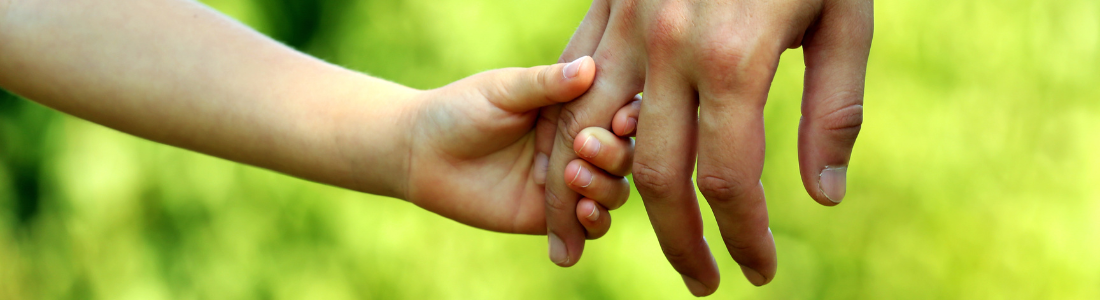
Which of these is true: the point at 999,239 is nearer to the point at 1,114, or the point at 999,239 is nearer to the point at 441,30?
the point at 441,30

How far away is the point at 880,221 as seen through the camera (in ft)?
4.09

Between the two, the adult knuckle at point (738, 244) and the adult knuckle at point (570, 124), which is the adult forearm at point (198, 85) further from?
the adult knuckle at point (738, 244)

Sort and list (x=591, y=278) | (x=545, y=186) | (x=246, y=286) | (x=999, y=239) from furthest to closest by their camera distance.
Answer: (x=246, y=286) → (x=591, y=278) → (x=999, y=239) → (x=545, y=186)

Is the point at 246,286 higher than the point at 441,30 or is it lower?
lower

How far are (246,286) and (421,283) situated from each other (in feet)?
1.40

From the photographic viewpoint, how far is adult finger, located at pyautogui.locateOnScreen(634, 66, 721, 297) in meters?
0.74

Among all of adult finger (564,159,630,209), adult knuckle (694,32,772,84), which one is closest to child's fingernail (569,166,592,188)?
adult finger (564,159,630,209)

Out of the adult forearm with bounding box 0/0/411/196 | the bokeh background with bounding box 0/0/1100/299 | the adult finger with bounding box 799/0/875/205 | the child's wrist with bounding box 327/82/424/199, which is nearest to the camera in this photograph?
the adult finger with bounding box 799/0/875/205

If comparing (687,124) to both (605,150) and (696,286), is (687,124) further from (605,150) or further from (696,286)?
(696,286)

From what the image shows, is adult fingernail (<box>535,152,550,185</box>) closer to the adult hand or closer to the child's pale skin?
the child's pale skin

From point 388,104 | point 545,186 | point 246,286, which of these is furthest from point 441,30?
point 246,286

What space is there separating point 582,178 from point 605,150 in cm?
5

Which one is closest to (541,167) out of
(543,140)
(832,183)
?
(543,140)

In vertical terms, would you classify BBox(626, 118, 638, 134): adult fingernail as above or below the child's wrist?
above
